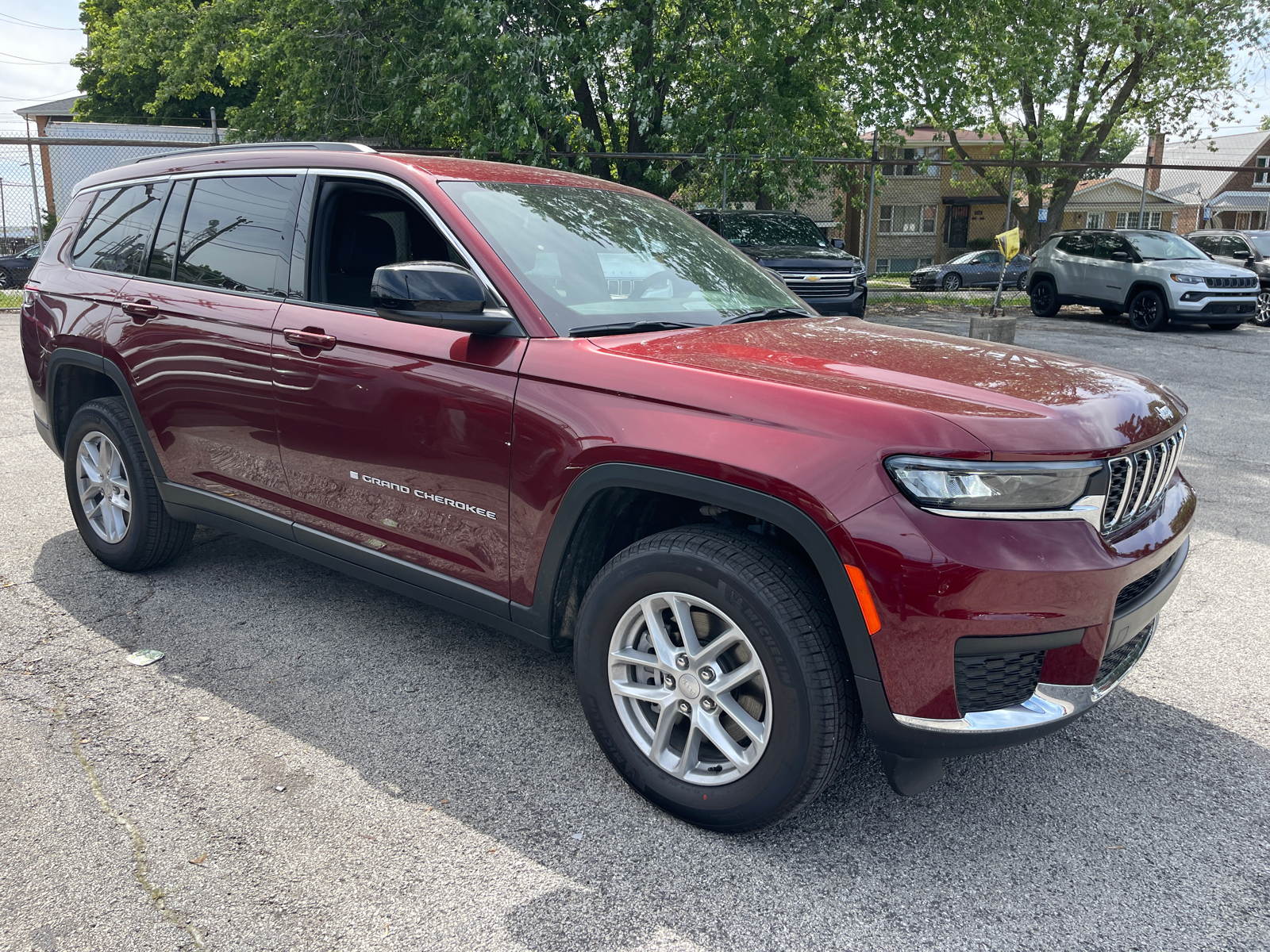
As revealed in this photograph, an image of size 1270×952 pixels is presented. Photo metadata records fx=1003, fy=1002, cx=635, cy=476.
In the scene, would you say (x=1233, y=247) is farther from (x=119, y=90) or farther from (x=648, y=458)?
(x=119, y=90)

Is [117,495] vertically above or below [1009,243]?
below

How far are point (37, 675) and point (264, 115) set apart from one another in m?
20.2

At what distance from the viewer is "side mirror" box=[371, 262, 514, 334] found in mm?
2973

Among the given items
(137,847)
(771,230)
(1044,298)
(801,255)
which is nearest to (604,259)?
(137,847)

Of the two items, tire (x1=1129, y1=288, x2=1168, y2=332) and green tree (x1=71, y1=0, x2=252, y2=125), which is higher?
green tree (x1=71, y1=0, x2=252, y2=125)

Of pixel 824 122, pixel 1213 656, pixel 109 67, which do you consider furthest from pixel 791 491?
pixel 109 67

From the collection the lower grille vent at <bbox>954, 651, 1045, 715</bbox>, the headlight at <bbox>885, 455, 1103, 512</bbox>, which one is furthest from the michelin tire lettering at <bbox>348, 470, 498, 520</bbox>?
the lower grille vent at <bbox>954, 651, 1045, 715</bbox>

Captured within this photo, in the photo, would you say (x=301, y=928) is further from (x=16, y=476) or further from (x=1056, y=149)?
(x=1056, y=149)

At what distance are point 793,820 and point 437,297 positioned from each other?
1830mm

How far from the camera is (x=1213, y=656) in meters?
3.93

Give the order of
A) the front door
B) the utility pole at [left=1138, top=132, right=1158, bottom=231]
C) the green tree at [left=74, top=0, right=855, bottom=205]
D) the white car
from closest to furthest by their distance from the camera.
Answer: the front door
the green tree at [left=74, top=0, right=855, bottom=205]
the white car
the utility pole at [left=1138, top=132, right=1158, bottom=231]

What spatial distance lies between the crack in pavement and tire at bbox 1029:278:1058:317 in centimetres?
1811

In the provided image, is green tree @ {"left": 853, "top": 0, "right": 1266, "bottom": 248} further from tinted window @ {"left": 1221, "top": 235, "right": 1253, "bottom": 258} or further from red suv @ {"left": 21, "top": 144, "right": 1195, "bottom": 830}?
red suv @ {"left": 21, "top": 144, "right": 1195, "bottom": 830}

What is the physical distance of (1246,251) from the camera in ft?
58.6
